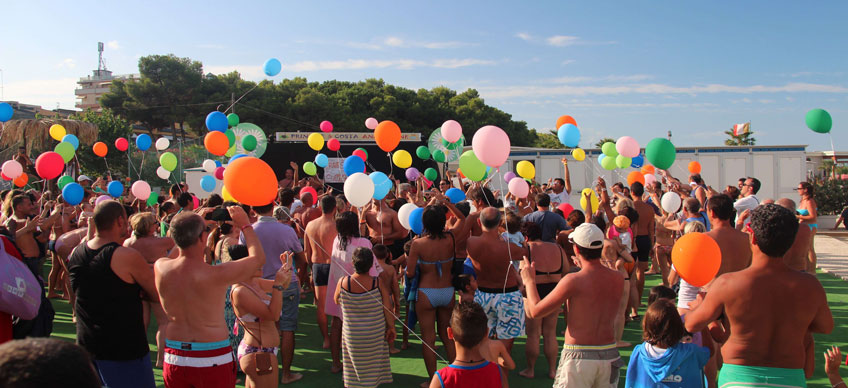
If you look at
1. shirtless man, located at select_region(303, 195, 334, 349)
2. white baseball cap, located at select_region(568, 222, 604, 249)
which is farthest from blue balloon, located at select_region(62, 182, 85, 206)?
white baseball cap, located at select_region(568, 222, 604, 249)

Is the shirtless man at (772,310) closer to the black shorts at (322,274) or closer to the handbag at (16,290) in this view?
the handbag at (16,290)

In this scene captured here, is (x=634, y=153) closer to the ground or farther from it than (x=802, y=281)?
farther from it

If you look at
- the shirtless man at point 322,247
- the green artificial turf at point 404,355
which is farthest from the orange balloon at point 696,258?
the shirtless man at point 322,247

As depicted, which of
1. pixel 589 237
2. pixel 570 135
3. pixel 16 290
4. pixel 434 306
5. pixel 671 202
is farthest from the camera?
pixel 671 202

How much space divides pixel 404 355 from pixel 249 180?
262 centimetres

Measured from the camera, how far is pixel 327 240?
5098 mm

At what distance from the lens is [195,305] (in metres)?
2.74

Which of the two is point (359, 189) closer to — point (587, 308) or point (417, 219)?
point (417, 219)

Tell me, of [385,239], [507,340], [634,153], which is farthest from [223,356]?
[634,153]

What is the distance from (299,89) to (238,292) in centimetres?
3157

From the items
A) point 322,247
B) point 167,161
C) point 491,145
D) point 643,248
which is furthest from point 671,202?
point 167,161

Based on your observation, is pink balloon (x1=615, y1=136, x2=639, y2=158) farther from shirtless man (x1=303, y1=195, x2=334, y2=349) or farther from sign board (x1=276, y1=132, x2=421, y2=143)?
sign board (x1=276, y1=132, x2=421, y2=143)

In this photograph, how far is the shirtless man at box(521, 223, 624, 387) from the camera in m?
2.97

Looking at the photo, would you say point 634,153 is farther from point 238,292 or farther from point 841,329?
point 238,292
